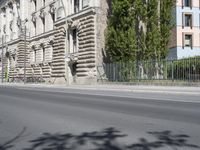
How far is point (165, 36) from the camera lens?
41188 mm

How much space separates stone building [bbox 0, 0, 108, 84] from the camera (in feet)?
140

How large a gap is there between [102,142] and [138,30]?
34.6 metres

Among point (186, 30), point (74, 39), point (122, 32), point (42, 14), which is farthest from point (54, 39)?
point (186, 30)

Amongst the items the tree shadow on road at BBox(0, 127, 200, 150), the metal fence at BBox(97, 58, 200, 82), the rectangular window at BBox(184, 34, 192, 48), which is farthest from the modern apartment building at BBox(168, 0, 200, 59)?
the tree shadow on road at BBox(0, 127, 200, 150)

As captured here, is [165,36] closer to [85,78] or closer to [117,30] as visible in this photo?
[117,30]

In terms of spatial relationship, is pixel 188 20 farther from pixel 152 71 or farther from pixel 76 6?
pixel 152 71

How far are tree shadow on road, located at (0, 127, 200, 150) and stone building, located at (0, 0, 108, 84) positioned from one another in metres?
32.6

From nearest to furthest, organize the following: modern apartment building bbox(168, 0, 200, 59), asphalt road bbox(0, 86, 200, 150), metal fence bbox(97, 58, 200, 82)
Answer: asphalt road bbox(0, 86, 200, 150) → metal fence bbox(97, 58, 200, 82) → modern apartment building bbox(168, 0, 200, 59)

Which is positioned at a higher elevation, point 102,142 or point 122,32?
point 122,32

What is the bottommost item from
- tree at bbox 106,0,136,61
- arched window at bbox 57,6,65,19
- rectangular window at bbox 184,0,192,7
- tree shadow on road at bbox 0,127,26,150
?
tree shadow on road at bbox 0,127,26,150

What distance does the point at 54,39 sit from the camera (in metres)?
50.9

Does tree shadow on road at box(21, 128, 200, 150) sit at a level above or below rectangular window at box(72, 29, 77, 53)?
below

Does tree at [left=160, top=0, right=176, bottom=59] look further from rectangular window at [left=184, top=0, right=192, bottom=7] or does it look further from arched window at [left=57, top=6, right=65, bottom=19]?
rectangular window at [left=184, top=0, right=192, bottom=7]

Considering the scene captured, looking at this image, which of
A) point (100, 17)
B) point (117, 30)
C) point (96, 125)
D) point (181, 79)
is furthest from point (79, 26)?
point (96, 125)
